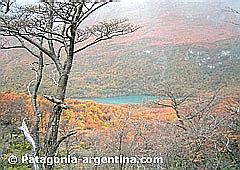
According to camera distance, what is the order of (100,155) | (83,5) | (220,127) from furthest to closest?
(220,127) → (100,155) → (83,5)

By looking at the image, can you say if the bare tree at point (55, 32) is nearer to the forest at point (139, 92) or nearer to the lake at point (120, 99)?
the forest at point (139, 92)

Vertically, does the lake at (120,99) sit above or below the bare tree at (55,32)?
below

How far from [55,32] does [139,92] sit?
37.1 inches

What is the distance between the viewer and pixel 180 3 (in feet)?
10.4

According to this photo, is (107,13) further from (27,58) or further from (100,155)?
(100,155)

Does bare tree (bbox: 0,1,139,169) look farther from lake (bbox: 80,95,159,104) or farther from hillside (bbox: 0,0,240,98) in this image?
lake (bbox: 80,95,159,104)

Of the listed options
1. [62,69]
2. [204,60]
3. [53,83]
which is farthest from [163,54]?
[62,69]

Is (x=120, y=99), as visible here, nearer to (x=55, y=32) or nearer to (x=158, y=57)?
(x=158, y=57)

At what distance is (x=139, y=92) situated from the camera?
3117mm

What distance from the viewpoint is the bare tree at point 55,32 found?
7.49 ft

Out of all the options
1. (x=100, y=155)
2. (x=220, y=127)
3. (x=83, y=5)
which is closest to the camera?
(x=83, y=5)

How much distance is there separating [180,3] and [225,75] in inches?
24.0

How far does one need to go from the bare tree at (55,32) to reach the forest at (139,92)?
130 mm

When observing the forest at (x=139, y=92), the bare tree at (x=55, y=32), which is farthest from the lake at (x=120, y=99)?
the bare tree at (x=55, y=32)
